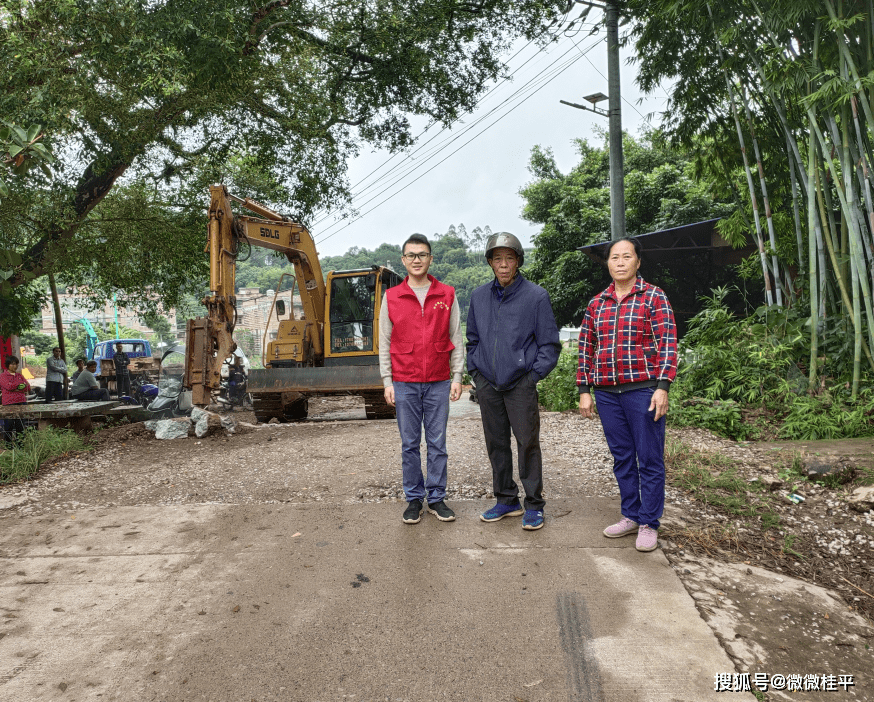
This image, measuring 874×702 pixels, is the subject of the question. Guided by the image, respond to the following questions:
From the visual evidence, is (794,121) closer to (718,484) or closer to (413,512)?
(718,484)

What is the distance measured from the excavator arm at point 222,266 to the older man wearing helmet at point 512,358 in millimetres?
5266

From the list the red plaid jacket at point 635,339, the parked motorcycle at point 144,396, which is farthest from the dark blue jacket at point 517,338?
the parked motorcycle at point 144,396

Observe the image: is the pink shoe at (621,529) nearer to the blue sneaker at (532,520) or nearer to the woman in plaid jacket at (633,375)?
the woman in plaid jacket at (633,375)

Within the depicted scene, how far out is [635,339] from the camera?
135 inches

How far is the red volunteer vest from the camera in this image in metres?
3.94

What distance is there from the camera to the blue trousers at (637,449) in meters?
3.39

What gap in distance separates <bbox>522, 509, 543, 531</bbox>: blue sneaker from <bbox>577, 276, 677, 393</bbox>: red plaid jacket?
87 centimetres

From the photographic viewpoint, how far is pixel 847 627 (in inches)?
109

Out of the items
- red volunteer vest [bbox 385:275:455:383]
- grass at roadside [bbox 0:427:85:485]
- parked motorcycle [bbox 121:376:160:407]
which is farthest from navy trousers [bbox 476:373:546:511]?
parked motorcycle [bbox 121:376:160:407]

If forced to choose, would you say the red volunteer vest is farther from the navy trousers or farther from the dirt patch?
the dirt patch

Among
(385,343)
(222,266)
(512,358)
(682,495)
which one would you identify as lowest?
(682,495)

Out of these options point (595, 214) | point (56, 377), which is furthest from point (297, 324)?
point (595, 214)

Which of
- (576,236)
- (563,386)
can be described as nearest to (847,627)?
(563,386)

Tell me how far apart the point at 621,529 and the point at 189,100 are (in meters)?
8.44
